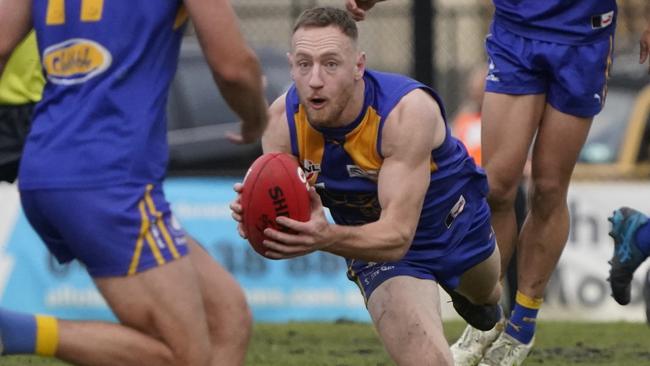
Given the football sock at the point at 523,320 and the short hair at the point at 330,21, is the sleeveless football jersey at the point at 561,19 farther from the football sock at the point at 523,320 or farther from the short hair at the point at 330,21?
the short hair at the point at 330,21

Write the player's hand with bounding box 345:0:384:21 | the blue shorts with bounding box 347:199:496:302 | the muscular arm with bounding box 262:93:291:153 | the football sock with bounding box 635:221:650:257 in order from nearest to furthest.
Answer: the muscular arm with bounding box 262:93:291:153, the blue shorts with bounding box 347:199:496:302, the player's hand with bounding box 345:0:384:21, the football sock with bounding box 635:221:650:257

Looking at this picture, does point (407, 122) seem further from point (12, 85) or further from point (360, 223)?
point (12, 85)

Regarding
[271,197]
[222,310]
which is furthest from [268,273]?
[222,310]

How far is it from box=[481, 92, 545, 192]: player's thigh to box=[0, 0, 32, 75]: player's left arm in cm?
296

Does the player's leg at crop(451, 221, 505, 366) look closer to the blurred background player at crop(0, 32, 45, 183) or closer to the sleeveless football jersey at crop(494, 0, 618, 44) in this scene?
the sleeveless football jersey at crop(494, 0, 618, 44)

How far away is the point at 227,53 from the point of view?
185 inches

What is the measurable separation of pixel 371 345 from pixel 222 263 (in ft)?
10.2

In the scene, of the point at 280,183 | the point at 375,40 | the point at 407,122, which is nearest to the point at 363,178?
the point at 407,122

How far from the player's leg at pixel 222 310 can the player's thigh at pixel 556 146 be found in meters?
2.69

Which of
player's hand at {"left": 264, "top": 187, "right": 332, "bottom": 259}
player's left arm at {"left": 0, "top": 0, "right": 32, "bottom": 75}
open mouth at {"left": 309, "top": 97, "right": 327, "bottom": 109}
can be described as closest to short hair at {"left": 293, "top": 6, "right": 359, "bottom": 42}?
open mouth at {"left": 309, "top": 97, "right": 327, "bottom": 109}

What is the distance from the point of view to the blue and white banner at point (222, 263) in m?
11.6

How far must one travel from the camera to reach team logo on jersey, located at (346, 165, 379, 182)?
6.07 meters

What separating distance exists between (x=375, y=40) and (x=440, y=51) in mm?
2161

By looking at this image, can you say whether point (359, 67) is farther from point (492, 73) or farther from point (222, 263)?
point (222, 263)
